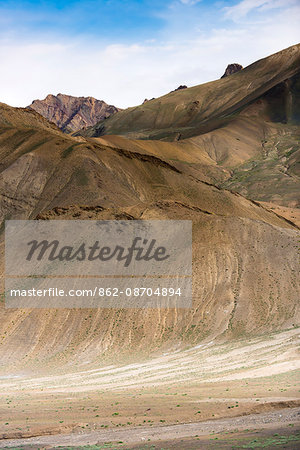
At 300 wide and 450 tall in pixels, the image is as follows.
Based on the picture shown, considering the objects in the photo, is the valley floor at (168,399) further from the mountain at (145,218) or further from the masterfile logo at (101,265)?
the masterfile logo at (101,265)

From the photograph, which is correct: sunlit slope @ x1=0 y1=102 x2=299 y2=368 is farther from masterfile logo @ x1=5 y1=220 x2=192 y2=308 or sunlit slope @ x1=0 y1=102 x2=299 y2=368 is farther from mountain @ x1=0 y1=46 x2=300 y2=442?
masterfile logo @ x1=5 y1=220 x2=192 y2=308

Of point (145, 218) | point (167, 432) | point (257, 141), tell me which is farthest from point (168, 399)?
point (257, 141)

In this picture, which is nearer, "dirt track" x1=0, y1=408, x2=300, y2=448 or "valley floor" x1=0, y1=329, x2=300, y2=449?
"dirt track" x1=0, y1=408, x2=300, y2=448

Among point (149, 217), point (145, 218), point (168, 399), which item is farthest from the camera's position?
point (149, 217)

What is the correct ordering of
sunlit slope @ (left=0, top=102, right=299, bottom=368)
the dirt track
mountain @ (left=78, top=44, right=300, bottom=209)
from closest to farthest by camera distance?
1. the dirt track
2. sunlit slope @ (left=0, top=102, right=299, bottom=368)
3. mountain @ (left=78, top=44, right=300, bottom=209)

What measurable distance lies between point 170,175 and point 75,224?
84.0 ft

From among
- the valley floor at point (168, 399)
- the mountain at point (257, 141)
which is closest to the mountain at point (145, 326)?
the valley floor at point (168, 399)

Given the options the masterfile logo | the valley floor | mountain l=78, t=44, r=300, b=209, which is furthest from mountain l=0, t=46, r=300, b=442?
mountain l=78, t=44, r=300, b=209

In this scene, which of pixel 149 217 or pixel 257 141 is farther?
pixel 257 141

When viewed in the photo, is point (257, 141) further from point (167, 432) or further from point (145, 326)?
point (167, 432)

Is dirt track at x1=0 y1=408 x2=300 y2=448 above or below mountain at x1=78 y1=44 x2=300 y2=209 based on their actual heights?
below

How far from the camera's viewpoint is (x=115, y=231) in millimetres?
61562

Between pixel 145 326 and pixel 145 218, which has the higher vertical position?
pixel 145 218

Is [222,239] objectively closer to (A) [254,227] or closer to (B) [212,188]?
(A) [254,227]
